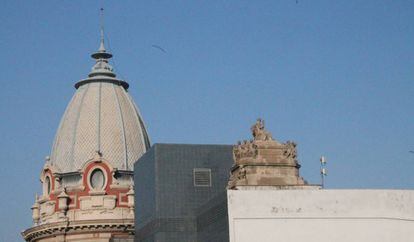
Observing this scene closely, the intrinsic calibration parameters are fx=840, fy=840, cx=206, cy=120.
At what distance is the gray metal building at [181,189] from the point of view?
215 feet

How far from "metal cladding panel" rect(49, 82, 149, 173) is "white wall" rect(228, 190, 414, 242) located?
119ft

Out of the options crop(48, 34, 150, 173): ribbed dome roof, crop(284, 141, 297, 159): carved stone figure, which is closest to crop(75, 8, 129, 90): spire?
crop(48, 34, 150, 173): ribbed dome roof

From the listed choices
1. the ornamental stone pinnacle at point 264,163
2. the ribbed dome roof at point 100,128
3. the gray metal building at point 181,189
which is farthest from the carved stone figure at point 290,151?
the ribbed dome roof at point 100,128

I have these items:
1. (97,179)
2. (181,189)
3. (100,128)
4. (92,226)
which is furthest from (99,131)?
(181,189)

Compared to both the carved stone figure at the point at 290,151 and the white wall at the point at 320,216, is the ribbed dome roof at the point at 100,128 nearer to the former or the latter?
the carved stone figure at the point at 290,151

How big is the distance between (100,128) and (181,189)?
30.5 m

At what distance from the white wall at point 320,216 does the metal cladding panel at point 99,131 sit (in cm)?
3626

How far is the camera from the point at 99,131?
9550cm

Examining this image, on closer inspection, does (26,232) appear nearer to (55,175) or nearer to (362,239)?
(55,175)

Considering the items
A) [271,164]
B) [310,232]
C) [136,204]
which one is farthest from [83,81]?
[310,232]

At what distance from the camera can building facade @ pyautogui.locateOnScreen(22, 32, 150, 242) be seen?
292 feet

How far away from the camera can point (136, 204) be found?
72812 millimetres

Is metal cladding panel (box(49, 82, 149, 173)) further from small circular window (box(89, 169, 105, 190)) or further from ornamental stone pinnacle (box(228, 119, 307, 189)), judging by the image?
ornamental stone pinnacle (box(228, 119, 307, 189))

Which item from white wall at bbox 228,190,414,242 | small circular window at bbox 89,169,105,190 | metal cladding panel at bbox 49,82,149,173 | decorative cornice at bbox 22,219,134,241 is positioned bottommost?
white wall at bbox 228,190,414,242
